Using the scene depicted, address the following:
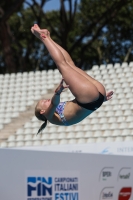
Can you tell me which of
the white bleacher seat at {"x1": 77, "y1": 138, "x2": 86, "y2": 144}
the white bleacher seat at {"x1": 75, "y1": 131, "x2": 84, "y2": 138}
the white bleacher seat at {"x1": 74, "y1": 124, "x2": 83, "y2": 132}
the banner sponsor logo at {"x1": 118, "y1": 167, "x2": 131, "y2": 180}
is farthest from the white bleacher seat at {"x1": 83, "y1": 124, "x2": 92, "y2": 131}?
the banner sponsor logo at {"x1": 118, "y1": 167, "x2": 131, "y2": 180}

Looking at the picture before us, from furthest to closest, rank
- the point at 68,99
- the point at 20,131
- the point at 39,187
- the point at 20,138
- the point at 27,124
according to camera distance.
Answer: the point at 68,99 → the point at 27,124 → the point at 20,131 → the point at 20,138 → the point at 39,187

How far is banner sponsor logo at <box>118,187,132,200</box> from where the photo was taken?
7.04 meters

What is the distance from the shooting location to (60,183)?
614 centimetres

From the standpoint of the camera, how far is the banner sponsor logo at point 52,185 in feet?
19.1

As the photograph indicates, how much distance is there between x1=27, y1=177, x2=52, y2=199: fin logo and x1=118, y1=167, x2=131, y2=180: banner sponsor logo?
4.83 feet

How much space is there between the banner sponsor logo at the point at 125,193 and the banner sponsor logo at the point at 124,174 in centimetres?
19

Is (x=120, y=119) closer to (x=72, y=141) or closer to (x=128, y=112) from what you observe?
(x=128, y=112)

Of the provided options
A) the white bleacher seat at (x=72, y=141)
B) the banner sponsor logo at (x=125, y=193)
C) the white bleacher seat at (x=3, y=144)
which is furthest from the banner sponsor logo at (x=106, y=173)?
the white bleacher seat at (x=3, y=144)

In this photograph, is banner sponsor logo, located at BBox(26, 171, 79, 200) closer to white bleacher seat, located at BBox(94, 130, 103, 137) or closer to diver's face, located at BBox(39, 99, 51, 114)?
diver's face, located at BBox(39, 99, 51, 114)

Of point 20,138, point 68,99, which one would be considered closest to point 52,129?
point 20,138

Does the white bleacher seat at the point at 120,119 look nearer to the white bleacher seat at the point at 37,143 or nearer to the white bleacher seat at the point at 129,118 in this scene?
the white bleacher seat at the point at 129,118

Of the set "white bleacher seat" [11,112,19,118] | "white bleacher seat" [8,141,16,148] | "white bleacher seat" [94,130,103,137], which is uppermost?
"white bleacher seat" [94,130,103,137]

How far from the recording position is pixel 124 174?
707 centimetres

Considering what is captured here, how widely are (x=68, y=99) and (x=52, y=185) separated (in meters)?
7.97
